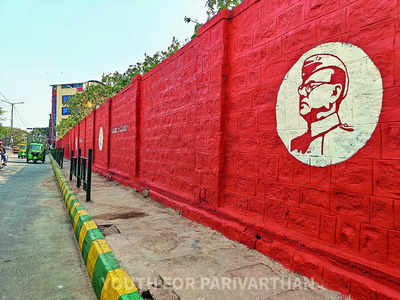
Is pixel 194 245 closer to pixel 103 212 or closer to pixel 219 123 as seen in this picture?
pixel 219 123

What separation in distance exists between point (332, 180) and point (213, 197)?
1.92 meters

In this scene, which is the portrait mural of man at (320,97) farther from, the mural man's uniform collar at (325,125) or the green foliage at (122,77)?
the green foliage at (122,77)

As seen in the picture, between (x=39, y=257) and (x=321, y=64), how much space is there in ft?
12.7

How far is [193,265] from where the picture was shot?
2.68 meters

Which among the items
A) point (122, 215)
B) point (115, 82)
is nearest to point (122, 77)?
point (115, 82)

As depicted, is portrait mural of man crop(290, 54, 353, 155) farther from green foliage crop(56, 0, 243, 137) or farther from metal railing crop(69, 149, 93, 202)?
green foliage crop(56, 0, 243, 137)

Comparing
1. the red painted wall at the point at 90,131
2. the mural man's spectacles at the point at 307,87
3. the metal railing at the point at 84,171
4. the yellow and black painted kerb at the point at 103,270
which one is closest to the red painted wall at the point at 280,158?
the mural man's spectacles at the point at 307,87

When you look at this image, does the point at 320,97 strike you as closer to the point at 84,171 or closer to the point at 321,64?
the point at 321,64

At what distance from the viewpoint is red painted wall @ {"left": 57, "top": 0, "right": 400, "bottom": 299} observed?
2016 mm

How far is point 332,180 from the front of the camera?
238 centimetres

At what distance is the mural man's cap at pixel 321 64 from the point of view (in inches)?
90.7

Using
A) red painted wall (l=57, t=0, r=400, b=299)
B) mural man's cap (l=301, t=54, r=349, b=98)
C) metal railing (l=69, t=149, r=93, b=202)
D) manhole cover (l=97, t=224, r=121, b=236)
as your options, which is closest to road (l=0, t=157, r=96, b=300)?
manhole cover (l=97, t=224, r=121, b=236)

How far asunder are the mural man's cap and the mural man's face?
0.12ft

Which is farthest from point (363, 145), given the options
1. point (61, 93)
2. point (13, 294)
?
point (61, 93)
